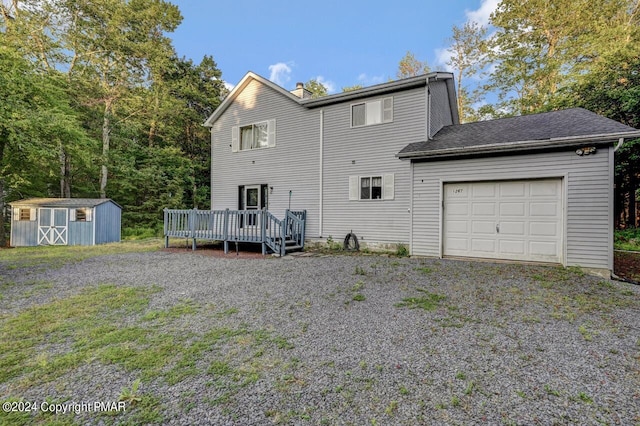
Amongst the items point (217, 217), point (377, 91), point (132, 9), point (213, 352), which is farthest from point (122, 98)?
point (213, 352)

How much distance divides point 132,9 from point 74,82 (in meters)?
6.03

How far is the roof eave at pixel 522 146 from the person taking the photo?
6.09 metres

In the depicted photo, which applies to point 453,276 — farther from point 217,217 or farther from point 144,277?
point 217,217

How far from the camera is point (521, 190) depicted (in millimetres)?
7445

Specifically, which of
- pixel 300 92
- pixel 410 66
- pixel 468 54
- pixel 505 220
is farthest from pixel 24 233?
pixel 468 54

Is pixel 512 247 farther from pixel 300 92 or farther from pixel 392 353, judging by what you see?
pixel 300 92

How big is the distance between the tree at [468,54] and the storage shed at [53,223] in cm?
2242

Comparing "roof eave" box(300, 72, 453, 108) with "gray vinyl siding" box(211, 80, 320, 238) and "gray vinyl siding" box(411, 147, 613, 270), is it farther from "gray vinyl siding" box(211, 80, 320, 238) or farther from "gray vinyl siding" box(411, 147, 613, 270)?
"gray vinyl siding" box(411, 147, 613, 270)

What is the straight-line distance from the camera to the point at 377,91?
10.1 metres

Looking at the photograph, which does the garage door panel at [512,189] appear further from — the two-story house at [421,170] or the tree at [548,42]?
the tree at [548,42]

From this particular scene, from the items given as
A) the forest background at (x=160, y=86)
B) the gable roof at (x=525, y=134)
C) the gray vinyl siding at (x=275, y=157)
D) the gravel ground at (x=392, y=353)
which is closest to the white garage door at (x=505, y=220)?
the gable roof at (x=525, y=134)

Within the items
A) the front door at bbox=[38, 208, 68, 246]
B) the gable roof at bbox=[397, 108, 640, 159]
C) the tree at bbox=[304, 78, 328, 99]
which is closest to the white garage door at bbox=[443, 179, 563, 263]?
the gable roof at bbox=[397, 108, 640, 159]

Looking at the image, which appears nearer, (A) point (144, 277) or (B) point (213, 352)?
(B) point (213, 352)

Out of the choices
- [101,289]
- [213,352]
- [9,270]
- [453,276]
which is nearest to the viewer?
[213,352]
